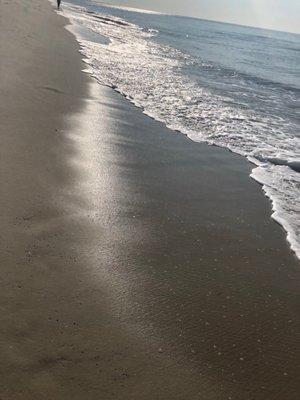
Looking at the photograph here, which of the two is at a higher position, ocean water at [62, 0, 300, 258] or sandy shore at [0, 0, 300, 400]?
ocean water at [62, 0, 300, 258]

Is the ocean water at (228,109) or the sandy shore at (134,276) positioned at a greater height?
the ocean water at (228,109)

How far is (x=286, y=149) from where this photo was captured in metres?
9.07

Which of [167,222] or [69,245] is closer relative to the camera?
[69,245]

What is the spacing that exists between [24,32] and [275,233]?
13.5 metres

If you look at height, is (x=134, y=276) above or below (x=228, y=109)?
below

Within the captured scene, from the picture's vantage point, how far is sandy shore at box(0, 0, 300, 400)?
2873 millimetres

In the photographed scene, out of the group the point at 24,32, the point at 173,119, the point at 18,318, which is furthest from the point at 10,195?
the point at 24,32

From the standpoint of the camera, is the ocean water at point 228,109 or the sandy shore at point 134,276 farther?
the ocean water at point 228,109

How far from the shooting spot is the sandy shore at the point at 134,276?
2.87 m

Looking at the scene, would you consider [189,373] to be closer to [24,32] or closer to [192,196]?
[192,196]

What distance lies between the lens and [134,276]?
386 centimetres

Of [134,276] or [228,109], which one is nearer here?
[134,276]

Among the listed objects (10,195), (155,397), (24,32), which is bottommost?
(155,397)

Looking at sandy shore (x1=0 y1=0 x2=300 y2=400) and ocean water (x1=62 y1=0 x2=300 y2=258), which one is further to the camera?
ocean water (x1=62 y1=0 x2=300 y2=258)
